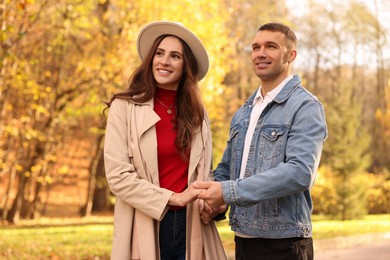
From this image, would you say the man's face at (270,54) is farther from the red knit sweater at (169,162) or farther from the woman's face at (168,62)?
the red knit sweater at (169,162)

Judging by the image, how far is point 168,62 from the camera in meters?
3.61

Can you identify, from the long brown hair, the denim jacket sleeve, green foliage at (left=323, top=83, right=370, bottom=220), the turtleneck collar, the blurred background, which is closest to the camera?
the denim jacket sleeve

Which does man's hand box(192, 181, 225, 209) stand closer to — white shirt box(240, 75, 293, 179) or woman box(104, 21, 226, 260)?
woman box(104, 21, 226, 260)

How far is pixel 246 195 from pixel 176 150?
0.59m

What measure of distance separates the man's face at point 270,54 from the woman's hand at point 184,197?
81 centimetres

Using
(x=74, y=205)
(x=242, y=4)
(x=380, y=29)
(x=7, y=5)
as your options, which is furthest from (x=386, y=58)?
(x=7, y=5)

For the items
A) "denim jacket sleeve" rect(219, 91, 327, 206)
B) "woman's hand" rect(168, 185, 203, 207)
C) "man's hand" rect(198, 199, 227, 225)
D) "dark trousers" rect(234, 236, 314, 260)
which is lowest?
"dark trousers" rect(234, 236, 314, 260)

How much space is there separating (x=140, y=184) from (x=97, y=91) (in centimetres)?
1248

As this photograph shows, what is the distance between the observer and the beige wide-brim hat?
11.9 ft

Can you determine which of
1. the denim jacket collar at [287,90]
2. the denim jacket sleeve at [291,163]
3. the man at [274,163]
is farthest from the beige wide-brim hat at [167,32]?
the denim jacket sleeve at [291,163]

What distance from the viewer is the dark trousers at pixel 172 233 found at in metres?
3.46

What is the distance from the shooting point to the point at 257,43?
3.53m

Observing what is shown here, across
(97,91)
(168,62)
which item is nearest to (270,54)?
(168,62)

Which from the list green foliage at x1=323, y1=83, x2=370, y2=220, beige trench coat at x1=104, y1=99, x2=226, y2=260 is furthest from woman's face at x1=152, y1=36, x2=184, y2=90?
green foliage at x1=323, y1=83, x2=370, y2=220
